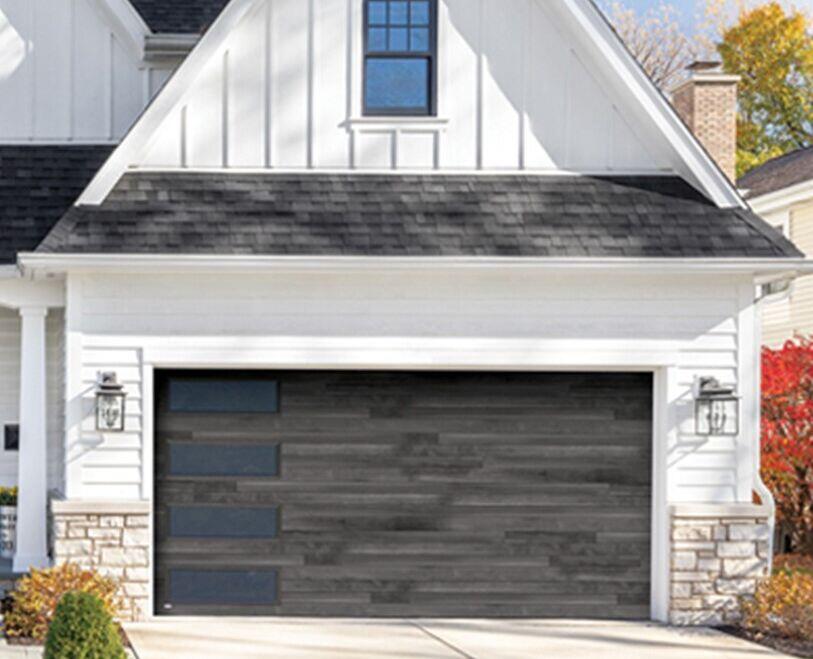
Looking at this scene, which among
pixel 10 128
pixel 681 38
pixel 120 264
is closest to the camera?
pixel 120 264

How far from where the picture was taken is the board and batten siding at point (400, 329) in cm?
1319

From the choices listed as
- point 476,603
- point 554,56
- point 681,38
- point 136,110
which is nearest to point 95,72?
point 136,110

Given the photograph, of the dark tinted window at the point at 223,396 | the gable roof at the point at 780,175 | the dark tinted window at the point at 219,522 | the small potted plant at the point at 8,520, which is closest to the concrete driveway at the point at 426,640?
the dark tinted window at the point at 219,522

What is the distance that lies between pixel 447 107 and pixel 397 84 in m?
0.52

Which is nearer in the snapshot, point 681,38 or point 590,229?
point 590,229

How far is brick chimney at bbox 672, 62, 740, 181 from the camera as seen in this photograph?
53.6 ft

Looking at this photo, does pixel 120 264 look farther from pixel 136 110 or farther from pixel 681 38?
pixel 681 38

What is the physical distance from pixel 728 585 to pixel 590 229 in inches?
133

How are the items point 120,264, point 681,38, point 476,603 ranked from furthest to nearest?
point 681,38 → point 476,603 → point 120,264

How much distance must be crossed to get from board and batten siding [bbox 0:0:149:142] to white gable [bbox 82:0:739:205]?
93.6 inches

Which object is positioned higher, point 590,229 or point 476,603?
point 590,229

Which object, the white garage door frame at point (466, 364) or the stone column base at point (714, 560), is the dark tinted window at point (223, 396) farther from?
the stone column base at point (714, 560)

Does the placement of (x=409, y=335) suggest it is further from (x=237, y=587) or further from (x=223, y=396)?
(x=237, y=587)

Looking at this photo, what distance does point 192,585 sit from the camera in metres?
13.5
